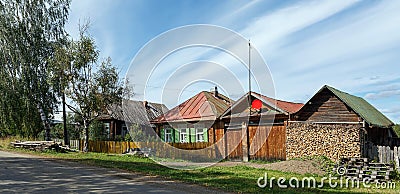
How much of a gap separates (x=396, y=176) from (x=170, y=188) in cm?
801

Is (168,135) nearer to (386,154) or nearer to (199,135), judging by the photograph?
(199,135)

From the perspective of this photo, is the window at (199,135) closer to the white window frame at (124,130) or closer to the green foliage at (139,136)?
the green foliage at (139,136)

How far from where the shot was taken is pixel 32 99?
2638 cm

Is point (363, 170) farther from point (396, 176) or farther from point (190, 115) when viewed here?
point (190, 115)

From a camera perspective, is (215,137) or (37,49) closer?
(215,137)

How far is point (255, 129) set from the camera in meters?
20.0

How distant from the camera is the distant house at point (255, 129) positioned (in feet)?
63.1

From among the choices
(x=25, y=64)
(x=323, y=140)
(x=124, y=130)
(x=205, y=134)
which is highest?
(x=25, y=64)

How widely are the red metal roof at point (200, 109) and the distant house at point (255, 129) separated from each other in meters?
1.93

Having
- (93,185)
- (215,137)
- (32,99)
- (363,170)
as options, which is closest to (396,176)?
(363,170)

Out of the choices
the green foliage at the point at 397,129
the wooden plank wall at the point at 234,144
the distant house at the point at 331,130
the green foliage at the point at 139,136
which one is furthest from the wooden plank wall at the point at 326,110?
the green foliage at the point at 139,136

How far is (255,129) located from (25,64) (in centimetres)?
1722

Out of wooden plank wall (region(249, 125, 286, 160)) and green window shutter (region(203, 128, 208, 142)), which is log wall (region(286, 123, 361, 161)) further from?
green window shutter (region(203, 128, 208, 142))

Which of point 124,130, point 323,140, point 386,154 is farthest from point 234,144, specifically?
point 124,130
